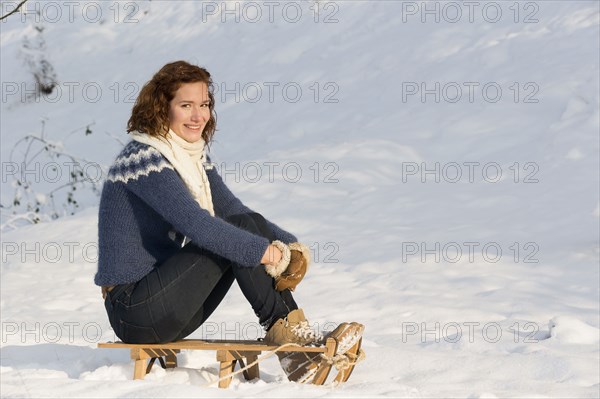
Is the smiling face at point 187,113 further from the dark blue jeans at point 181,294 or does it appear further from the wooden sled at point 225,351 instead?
the wooden sled at point 225,351

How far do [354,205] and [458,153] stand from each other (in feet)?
3.93

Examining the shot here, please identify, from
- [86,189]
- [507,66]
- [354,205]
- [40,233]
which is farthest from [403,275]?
[86,189]

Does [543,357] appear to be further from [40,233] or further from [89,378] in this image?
[40,233]

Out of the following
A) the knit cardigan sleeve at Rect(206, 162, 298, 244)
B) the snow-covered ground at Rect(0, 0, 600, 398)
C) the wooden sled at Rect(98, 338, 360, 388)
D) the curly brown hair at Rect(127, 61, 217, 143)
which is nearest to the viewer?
the wooden sled at Rect(98, 338, 360, 388)

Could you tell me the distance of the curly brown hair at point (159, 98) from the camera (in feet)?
12.3

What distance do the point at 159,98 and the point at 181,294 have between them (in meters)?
0.79

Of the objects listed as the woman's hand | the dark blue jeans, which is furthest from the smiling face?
the woman's hand

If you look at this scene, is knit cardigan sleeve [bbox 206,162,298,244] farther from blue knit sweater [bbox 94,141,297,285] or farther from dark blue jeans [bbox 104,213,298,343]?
dark blue jeans [bbox 104,213,298,343]

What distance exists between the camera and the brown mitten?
3666mm

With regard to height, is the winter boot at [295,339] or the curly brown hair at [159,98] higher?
the curly brown hair at [159,98]

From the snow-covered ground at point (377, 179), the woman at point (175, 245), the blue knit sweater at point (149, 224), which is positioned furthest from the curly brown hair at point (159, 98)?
the snow-covered ground at point (377, 179)

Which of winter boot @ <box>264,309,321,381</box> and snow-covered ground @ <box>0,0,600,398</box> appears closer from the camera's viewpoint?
winter boot @ <box>264,309,321,381</box>

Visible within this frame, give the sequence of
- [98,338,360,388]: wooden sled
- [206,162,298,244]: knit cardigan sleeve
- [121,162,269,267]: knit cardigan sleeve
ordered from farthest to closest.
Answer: [206,162,298,244]: knit cardigan sleeve
[98,338,360,388]: wooden sled
[121,162,269,267]: knit cardigan sleeve

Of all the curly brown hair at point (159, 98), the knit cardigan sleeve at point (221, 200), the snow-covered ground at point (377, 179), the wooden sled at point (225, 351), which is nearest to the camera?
the wooden sled at point (225, 351)
